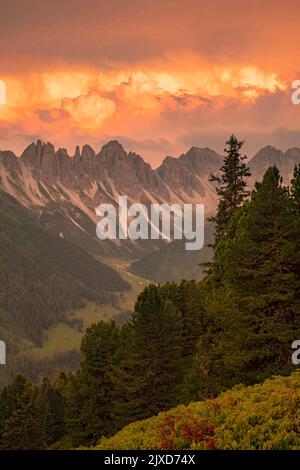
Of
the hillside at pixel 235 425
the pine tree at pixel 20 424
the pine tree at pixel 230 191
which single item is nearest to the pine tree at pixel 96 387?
the pine tree at pixel 230 191

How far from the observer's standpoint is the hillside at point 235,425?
15.5 metres

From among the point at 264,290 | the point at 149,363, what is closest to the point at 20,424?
the point at 149,363

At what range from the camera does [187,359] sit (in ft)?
171

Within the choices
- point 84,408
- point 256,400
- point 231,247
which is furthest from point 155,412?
point 256,400

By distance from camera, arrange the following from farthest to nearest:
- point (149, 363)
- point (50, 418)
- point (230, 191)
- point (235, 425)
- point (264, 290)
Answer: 1. point (50, 418)
2. point (230, 191)
3. point (149, 363)
4. point (264, 290)
5. point (235, 425)

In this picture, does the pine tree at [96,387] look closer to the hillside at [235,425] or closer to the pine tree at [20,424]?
the pine tree at [20,424]

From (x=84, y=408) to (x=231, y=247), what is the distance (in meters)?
31.2

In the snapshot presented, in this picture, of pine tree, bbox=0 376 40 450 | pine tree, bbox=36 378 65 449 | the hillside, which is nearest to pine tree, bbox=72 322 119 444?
pine tree, bbox=0 376 40 450

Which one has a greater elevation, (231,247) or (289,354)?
(231,247)

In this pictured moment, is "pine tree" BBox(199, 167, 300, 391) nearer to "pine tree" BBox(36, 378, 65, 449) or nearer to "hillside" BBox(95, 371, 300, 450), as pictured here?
"hillside" BBox(95, 371, 300, 450)

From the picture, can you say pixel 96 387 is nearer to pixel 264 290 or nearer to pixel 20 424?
pixel 20 424

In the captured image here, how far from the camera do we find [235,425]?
17.0 meters

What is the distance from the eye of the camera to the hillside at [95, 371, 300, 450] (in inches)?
612

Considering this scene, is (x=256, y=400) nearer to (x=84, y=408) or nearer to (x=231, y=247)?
(x=231, y=247)
